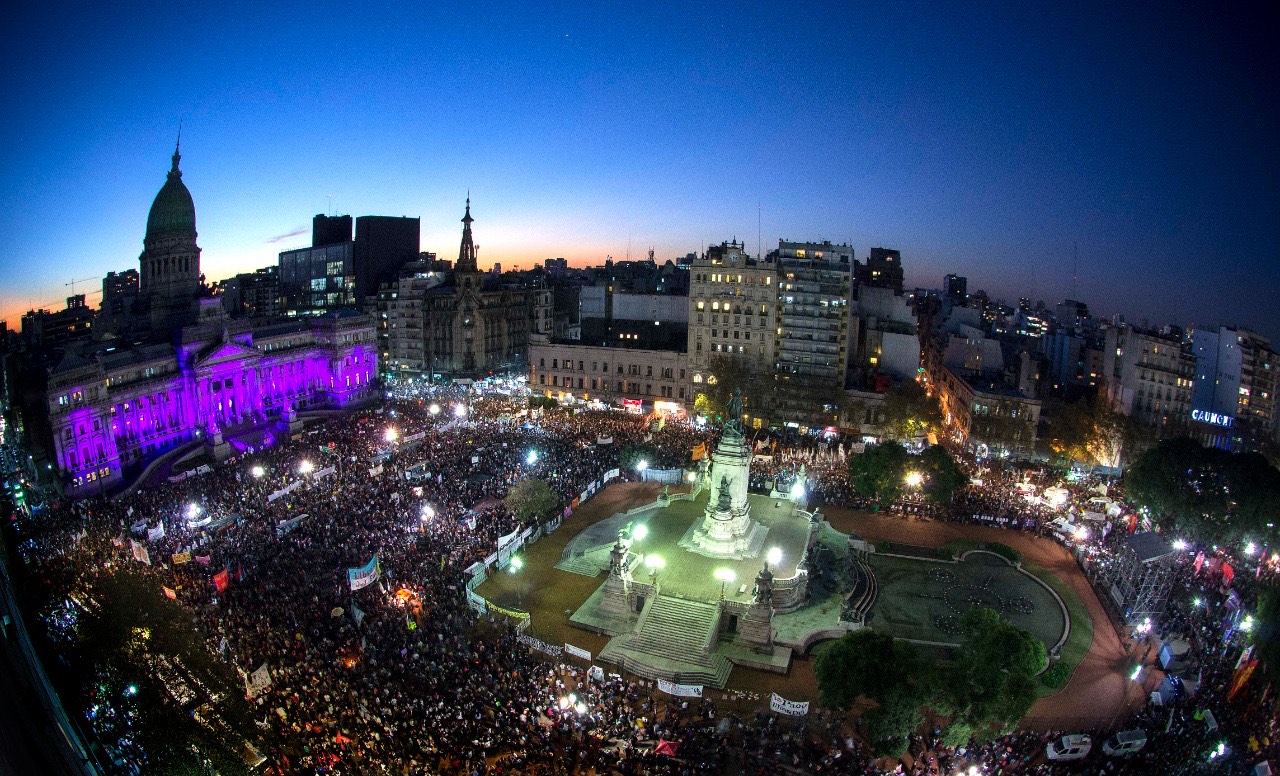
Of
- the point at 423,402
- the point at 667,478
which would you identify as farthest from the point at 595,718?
the point at 423,402

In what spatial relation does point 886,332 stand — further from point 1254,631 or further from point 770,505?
point 1254,631

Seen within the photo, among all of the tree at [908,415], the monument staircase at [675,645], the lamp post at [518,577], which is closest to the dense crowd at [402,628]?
the monument staircase at [675,645]

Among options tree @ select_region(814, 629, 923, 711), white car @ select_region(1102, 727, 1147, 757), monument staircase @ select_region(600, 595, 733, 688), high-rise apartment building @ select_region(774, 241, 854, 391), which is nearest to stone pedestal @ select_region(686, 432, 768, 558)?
monument staircase @ select_region(600, 595, 733, 688)

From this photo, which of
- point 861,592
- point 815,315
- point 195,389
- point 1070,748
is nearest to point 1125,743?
point 1070,748

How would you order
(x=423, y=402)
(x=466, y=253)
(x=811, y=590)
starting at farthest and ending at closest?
(x=466, y=253)
(x=423, y=402)
(x=811, y=590)

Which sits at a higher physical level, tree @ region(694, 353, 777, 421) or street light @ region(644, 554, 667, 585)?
tree @ region(694, 353, 777, 421)

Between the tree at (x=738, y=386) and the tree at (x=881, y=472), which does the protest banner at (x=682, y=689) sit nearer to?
the tree at (x=881, y=472)

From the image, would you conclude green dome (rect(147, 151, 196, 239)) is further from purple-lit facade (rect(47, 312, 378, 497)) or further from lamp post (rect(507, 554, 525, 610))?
lamp post (rect(507, 554, 525, 610))
